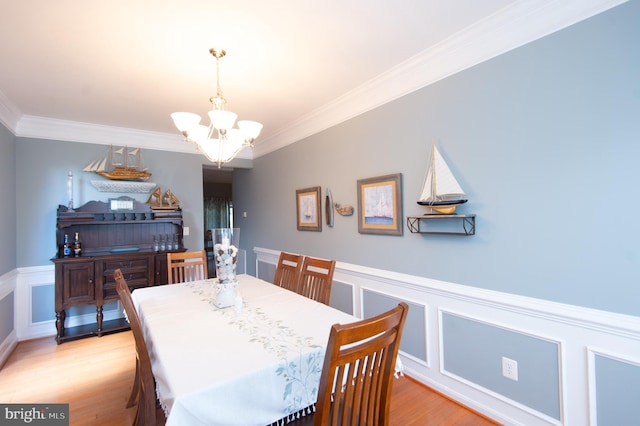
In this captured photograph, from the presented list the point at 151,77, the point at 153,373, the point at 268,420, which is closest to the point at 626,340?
the point at 268,420

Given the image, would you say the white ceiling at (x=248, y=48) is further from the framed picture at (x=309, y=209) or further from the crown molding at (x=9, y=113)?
the framed picture at (x=309, y=209)

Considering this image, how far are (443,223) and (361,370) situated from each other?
1405mm

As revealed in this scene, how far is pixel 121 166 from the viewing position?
3809 mm

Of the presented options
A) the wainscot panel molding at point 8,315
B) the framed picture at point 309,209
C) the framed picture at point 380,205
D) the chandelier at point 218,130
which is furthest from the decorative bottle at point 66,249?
the framed picture at point 380,205

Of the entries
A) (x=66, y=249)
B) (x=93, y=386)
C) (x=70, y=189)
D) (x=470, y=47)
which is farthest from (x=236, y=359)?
(x=70, y=189)

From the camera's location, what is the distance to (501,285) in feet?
6.02

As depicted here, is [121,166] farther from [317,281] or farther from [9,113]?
[317,281]

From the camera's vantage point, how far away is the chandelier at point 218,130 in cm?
184

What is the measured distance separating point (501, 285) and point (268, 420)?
1.53 metres

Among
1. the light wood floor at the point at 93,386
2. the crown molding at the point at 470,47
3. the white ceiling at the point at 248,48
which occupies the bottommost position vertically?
the light wood floor at the point at 93,386

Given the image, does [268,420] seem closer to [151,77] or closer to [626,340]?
[626,340]

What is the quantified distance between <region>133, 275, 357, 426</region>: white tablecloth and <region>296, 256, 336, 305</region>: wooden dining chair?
0.25 m

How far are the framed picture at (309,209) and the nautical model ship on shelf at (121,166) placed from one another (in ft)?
6.49

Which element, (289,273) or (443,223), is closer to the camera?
(443,223)
